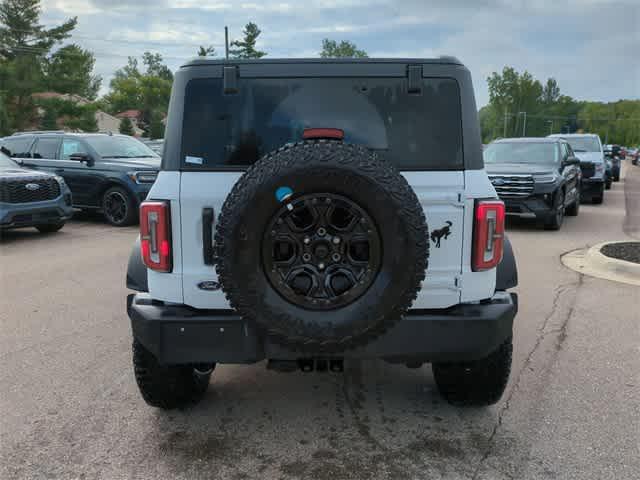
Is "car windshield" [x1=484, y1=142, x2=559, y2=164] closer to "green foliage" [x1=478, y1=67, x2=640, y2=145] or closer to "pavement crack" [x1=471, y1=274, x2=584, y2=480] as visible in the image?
"pavement crack" [x1=471, y1=274, x2=584, y2=480]

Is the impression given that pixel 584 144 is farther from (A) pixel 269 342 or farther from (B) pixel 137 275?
(A) pixel 269 342

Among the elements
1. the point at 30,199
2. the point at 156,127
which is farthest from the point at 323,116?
the point at 156,127

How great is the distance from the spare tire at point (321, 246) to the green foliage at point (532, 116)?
12769 cm

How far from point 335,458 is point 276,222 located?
4.13ft

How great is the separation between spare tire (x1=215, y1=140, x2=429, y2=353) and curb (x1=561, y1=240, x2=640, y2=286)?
5.12 m

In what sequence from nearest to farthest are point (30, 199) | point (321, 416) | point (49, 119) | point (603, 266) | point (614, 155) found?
point (321, 416) → point (603, 266) → point (30, 199) → point (614, 155) → point (49, 119)

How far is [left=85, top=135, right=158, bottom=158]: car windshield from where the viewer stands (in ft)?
38.6

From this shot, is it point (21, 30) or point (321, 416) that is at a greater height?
point (21, 30)

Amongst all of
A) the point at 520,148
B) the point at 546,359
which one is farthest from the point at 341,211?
the point at 520,148

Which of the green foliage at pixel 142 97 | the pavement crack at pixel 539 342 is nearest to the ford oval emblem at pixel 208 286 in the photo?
the pavement crack at pixel 539 342

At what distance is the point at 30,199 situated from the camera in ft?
31.8

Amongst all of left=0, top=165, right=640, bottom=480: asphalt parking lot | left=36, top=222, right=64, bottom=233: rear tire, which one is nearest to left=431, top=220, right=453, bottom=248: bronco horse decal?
left=0, top=165, right=640, bottom=480: asphalt parking lot

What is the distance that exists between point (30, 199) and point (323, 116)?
8.24 meters

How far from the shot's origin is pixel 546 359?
431cm
